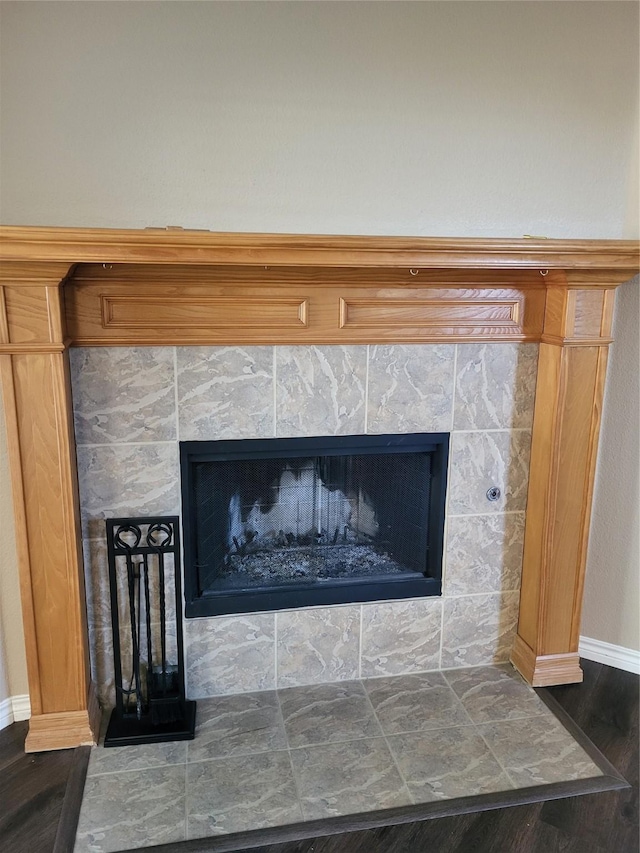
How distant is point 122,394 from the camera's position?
6.37 feet

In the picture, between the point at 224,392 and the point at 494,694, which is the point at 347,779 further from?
the point at 224,392

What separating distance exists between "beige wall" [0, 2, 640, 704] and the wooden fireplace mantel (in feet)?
0.63

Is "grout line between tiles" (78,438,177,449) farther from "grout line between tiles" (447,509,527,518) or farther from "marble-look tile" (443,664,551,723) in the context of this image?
"marble-look tile" (443,664,551,723)

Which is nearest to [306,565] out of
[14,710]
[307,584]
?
[307,584]

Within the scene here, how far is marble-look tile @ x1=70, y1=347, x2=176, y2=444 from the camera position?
1.91 m

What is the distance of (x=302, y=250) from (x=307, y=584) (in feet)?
3.61

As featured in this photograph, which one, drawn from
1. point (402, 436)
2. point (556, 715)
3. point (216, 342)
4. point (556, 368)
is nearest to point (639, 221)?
point (556, 368)

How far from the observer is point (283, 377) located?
2.02m


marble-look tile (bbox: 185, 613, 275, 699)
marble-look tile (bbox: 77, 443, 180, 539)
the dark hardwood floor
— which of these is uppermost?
marble-look tile (bbox: 77, 443, 180, 539)

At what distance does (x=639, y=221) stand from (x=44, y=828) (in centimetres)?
249

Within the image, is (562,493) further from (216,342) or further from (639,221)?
(216,342)

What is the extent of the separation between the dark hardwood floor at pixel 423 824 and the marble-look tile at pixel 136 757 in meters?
0.04

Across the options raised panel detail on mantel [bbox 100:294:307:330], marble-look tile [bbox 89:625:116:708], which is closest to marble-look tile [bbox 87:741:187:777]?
marble-look tile [bbox 89:625:116:708]

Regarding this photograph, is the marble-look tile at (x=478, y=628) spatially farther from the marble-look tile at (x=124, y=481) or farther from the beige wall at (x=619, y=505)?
the marble-look tile at (x=124, y=481)
